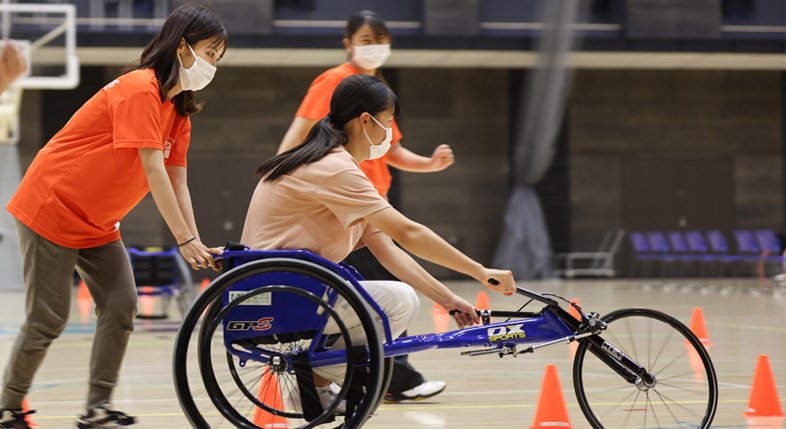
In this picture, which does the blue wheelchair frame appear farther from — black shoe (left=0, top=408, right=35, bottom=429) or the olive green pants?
black shoe (left=0, top=408, right=35, bottom=429)

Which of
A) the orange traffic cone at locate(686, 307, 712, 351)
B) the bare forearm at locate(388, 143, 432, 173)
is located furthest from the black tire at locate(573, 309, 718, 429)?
the orange traffic cone at locate(686, 307, 712, 351)

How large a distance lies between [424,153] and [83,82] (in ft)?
20.2

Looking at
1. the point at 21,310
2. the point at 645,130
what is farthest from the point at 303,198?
the point at 645,130

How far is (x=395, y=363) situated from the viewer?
13.1ft

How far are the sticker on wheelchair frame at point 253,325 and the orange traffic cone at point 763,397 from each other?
2.11m

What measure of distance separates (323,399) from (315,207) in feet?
1.95

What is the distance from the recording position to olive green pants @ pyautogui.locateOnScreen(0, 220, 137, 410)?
3.03m

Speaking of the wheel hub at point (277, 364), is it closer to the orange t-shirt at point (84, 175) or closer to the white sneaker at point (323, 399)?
the white sneaker at point (323, 399)

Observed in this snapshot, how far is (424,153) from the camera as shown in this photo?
1703cm

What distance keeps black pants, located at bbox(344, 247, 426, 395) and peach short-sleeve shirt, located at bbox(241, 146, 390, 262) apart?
1169mm

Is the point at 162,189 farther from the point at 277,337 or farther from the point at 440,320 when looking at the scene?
the point at 440,320

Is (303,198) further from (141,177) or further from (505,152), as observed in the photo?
(505,152)

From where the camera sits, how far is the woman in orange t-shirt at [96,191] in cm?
297

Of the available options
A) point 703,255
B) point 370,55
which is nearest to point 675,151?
point 703,255
